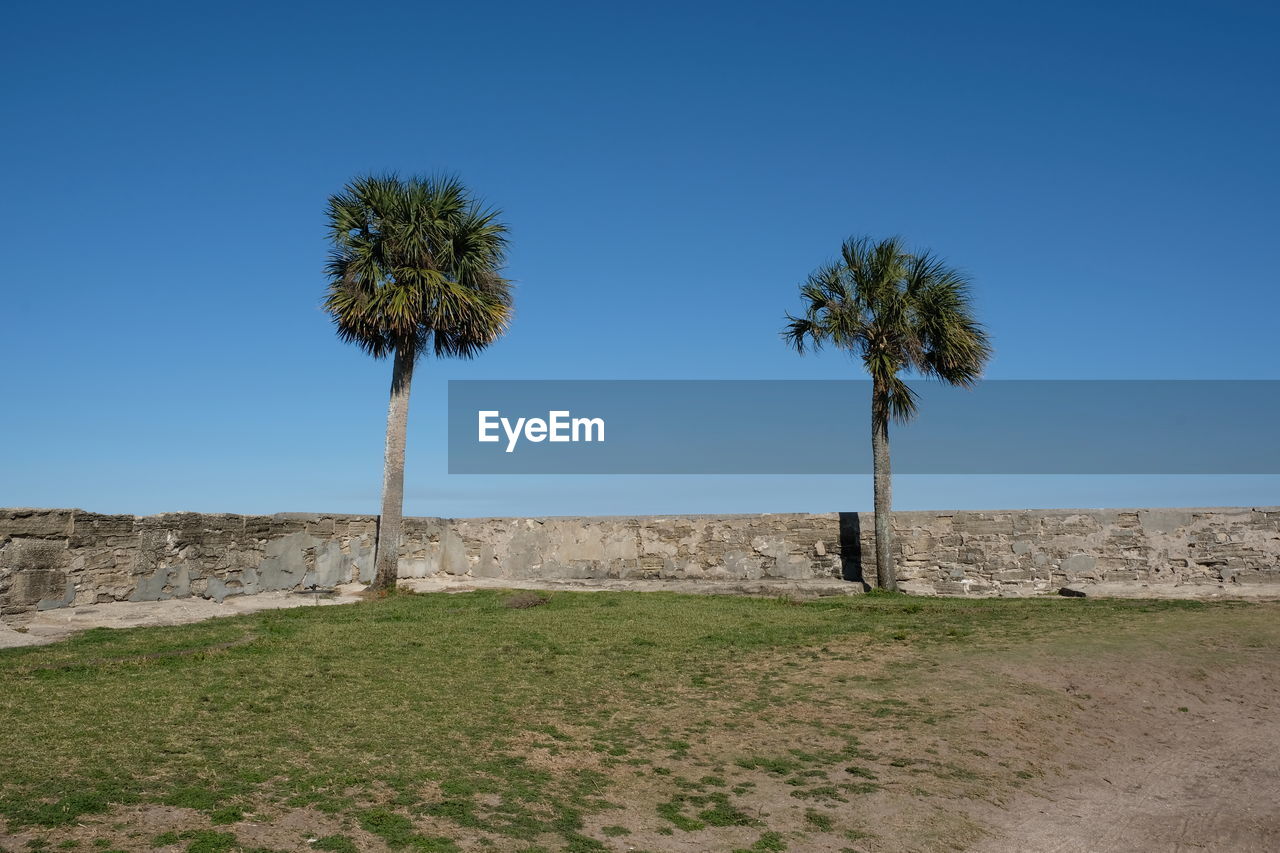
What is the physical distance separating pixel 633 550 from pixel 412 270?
22.0 feet

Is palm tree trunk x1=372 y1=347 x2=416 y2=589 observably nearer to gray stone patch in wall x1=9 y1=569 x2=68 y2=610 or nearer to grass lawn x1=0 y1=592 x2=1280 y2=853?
grass lawn x1=0 y1=592 x2=1280 y2=853

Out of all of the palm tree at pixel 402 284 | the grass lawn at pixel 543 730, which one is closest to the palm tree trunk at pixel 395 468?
the palm tree at pixel 402 284

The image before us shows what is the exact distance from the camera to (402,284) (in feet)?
A: 52.3

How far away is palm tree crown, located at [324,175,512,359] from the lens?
15.8 meters

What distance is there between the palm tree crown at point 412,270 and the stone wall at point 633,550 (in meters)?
3.56

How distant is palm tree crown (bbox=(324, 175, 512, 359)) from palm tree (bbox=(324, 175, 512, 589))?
18 mm

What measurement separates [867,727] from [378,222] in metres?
12.5

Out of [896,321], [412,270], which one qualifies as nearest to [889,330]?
[896,321]

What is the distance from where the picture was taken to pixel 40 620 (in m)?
11.7

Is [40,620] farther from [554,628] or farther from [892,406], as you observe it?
[892,406]

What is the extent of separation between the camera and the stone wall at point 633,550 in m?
12.7

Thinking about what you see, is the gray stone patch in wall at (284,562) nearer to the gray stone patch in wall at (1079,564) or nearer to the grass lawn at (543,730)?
the grass lawn at (543,730)

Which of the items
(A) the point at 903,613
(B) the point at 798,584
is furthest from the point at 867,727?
(B) the point at 798,584

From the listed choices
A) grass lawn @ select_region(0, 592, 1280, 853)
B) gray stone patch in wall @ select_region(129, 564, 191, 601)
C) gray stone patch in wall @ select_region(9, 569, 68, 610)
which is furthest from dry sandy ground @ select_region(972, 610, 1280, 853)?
gray stone patch in wall @ select_region(9, 569, 68, 610)
